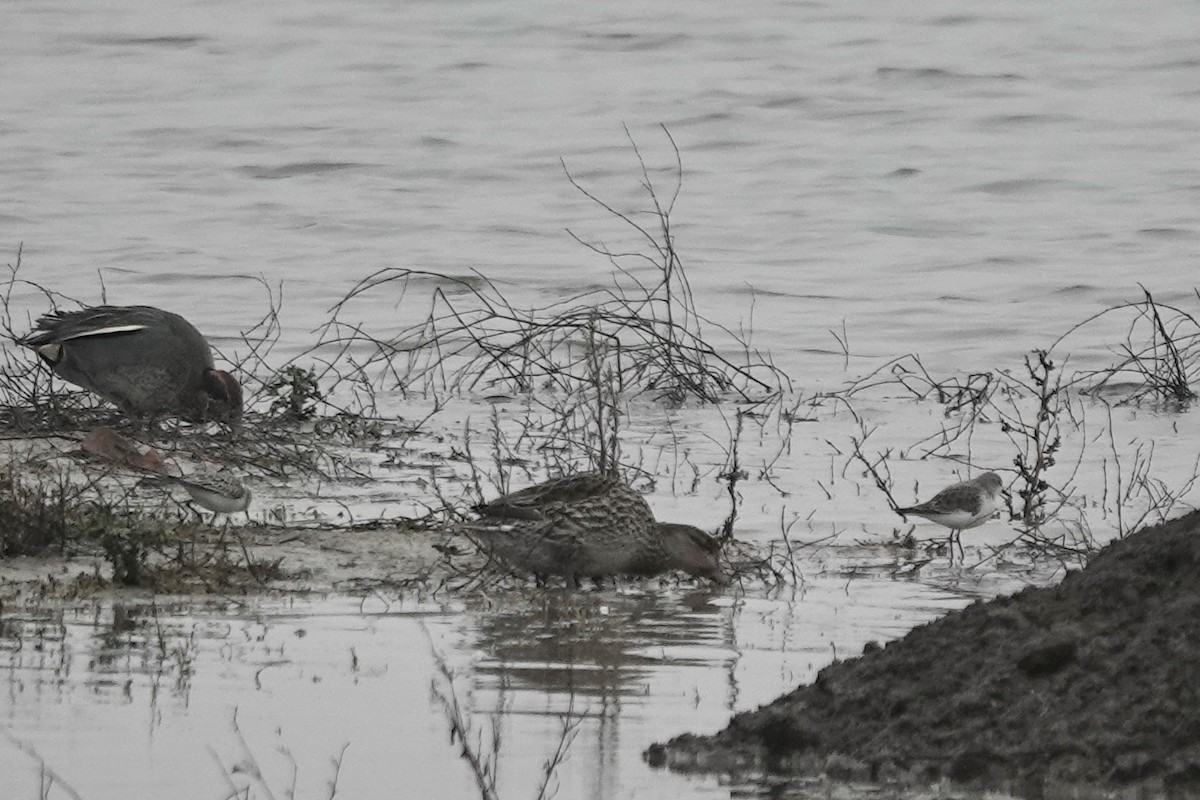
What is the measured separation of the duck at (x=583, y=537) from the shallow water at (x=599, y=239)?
0.18 meters

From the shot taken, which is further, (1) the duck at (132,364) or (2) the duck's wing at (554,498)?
(1) the duck at (132,364)

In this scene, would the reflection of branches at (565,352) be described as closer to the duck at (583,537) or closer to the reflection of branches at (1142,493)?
the duck at (583,537)

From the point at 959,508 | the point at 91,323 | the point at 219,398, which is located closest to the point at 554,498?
the point at 959,508

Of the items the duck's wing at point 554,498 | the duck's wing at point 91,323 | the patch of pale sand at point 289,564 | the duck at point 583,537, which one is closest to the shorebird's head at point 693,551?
the duck at point 583,537

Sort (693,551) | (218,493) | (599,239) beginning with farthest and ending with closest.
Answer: (599,239), (218,493), (693,551)

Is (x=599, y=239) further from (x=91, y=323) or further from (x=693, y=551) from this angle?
(x=693, y=551)

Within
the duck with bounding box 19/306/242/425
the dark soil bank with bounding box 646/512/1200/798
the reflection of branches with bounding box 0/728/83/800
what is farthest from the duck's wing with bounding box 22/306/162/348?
the dark soil bank with bounding box 646/512/1200/798

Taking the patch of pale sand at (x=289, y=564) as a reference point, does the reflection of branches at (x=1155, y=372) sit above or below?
above

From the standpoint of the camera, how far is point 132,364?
1237 cm

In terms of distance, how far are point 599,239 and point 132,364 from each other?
8602 millimetres

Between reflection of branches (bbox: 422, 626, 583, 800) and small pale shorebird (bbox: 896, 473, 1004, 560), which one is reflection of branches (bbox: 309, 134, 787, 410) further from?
reflection of branches (bbox: 422, 626, 583, 800)

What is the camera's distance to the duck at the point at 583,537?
8805 millimetres

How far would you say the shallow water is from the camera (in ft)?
21.2

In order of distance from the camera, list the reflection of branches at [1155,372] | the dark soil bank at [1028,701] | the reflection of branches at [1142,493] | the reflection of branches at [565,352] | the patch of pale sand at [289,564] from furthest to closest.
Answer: the reflection of branches at [1155,372] → the reflection of branches at [565,352] → the reflection of branches at [1142,493] → the patch of pale sand at [289,564] → the dark soil bank at [1028,701]
